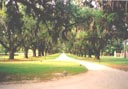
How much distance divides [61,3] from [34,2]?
1.96m

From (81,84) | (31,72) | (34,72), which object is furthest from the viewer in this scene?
(34,72)

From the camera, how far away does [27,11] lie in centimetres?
2502

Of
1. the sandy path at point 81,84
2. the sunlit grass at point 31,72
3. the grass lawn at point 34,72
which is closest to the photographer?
the sandy path at point 81,84

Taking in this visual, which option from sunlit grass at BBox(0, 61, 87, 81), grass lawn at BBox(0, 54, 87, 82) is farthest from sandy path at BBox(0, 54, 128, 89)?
sunlit grass at BBox(0, 61, 87, 81)

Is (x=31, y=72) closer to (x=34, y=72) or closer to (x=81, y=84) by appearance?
(x=34, y=72)

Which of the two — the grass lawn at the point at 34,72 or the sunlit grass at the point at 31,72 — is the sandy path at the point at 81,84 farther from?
the sunlit grass at the point at 31,72

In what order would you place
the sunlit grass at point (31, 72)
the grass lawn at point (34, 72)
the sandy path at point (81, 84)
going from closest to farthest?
the sandy path at point (81, 84) → the grass lawn at point (34, 72) → the sunlit grass at point (31, 72)

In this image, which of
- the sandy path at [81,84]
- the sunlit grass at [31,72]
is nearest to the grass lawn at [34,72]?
the sunlit grass at [31,72]

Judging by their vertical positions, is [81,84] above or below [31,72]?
below

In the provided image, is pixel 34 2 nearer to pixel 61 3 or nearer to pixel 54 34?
pixel 61 3

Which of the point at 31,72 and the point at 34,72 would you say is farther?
the point at 34,72

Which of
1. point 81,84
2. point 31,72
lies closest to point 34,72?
point 31,72

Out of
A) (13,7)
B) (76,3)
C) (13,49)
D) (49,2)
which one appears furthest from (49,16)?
(13,49)

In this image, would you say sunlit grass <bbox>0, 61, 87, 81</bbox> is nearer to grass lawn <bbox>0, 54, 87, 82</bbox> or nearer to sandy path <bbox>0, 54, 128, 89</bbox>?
grass lawn <bbox>0, 54, 87, 82</bbox>
